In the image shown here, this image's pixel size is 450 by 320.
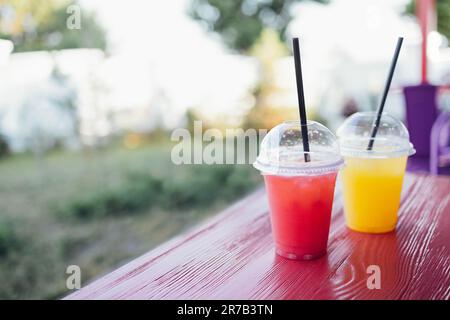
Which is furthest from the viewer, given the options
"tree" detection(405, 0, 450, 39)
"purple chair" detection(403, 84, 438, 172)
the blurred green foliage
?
"tree" detection(405, 0, 450, 39)

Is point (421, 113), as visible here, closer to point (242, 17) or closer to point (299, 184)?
point (299, 184)

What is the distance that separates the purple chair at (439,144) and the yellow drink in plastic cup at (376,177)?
1.32m

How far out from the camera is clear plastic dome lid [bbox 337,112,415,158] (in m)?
1.01

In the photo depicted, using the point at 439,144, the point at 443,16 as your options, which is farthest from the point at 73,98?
the point at 443,16

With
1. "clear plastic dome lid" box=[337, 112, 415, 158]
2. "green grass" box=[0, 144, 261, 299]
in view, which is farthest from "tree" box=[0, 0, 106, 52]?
"clear plastic dome lid" box=[337, 112, 415, 158]

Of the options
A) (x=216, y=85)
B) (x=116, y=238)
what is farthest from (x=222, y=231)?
(x=216, y=85)

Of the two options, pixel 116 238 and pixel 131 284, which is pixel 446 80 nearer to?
pixel 116 238

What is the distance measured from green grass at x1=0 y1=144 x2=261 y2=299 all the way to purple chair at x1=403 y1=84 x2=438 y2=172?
6.09 feet

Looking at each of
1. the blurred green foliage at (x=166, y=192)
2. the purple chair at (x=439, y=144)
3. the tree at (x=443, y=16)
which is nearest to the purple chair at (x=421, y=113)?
the purple chair at (x=439, y=144)

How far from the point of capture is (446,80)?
3729 millimetres

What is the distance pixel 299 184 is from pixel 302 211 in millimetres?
52

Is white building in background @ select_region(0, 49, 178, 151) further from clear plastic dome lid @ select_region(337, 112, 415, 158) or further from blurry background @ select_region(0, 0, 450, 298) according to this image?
clear plastic dome lid @ select_region(337, 112, 415, 158)

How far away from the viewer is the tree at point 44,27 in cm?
431

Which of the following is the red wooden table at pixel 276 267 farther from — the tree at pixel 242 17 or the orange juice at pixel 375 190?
the tree at pixel 242 17
